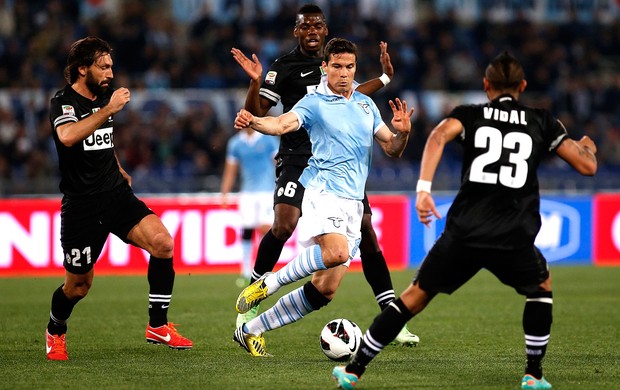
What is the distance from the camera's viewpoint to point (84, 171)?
7.79 metres

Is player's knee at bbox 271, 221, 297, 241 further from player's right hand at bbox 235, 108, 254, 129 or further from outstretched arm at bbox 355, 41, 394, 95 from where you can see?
player's right hand at bbox 235, 108, 254, 129

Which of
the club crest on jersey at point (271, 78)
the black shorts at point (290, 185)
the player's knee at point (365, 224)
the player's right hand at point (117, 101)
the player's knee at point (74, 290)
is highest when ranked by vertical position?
the club crest on jersey at point (271, 78)

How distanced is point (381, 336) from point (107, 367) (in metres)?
2.19

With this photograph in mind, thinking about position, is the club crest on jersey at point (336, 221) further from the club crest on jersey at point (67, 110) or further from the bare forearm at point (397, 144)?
the club crest on jersey at point (67, 110)

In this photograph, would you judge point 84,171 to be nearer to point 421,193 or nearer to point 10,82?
point 421,193

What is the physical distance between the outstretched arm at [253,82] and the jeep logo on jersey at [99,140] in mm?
1083

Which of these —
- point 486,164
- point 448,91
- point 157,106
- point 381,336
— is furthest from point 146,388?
point 448,91

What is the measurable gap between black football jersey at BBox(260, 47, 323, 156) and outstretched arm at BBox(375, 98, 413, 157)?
1246 millimetres

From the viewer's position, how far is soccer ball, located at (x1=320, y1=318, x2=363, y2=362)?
7.56 metres

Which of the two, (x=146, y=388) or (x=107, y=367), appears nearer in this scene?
(x=146, y=388)

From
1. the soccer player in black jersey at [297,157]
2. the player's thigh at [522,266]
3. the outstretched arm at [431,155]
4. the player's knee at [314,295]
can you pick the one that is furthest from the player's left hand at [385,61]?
the player's thigh at [522,266]

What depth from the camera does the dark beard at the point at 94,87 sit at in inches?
306

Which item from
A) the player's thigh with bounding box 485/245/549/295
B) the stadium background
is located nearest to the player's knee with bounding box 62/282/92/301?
the player's thigh with bounding box 485/245/549/295

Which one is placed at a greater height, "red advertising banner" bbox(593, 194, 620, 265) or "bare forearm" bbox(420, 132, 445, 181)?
"bare forearm" bbox(420, 132, 445, 181)
